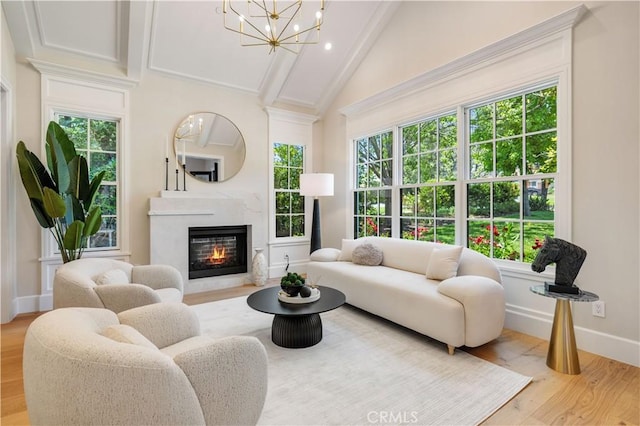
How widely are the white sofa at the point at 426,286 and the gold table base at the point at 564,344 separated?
402mm

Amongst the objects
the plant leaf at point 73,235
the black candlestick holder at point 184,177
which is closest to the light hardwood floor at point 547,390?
the plant leaf at point 73,235

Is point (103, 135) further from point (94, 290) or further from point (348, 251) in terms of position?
point (348, 251)

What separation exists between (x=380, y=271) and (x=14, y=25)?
4.78 m

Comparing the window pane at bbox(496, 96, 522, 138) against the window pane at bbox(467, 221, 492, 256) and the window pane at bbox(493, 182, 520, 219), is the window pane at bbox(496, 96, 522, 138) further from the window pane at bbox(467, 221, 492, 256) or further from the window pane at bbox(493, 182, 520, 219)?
the window pane at bbox(467, 221, 492, 256)

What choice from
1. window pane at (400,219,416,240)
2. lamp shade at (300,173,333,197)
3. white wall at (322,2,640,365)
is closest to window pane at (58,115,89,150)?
lamp shade at (300,173,333,197)

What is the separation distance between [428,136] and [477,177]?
88 centimetres

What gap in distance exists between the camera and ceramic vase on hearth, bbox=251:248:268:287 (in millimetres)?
4879

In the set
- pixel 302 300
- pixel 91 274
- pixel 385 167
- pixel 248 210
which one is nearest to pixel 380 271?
pixel 302 300

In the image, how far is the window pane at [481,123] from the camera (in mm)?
3488

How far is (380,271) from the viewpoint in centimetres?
366

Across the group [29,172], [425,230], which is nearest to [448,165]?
[425,230]

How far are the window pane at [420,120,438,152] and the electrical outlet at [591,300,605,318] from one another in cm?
225

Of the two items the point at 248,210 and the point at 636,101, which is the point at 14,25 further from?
the point at 636,101

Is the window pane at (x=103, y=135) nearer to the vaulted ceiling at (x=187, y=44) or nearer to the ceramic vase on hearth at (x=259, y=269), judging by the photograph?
the vaulted ceiling at (x=187, y=44)
